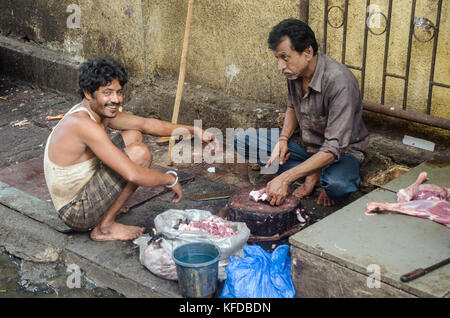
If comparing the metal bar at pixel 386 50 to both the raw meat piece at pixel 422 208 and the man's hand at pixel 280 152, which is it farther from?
the raw meat piece at pixel 422 208

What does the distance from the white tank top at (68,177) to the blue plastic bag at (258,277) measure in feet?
3.93

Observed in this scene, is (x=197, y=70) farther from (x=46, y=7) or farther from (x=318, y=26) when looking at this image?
(x=46, y=7)

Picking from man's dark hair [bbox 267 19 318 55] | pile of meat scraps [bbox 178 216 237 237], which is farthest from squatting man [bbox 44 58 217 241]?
man's dark hair [bbox 267 19 318 55]

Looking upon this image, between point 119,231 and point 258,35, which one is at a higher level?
point 258,35

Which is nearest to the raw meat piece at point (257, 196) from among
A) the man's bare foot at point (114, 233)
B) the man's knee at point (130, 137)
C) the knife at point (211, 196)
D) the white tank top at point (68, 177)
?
the knife at point (211, 196)

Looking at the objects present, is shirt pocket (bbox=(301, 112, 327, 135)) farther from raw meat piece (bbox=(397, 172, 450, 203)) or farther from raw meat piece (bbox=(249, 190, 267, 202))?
raw meat piece (bbox=(397, 172, 450, 203))

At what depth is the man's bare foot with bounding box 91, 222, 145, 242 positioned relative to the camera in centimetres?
421

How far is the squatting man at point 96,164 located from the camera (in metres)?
3.82

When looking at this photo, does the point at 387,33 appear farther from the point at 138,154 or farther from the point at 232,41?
the point at 138,154

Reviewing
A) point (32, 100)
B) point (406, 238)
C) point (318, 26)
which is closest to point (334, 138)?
point (406, 238)

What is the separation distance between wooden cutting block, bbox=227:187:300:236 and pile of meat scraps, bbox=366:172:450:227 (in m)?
0.56

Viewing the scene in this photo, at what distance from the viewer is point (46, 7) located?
7.64m

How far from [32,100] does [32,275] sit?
12.7 ft

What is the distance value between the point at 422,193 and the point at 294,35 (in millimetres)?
1384
